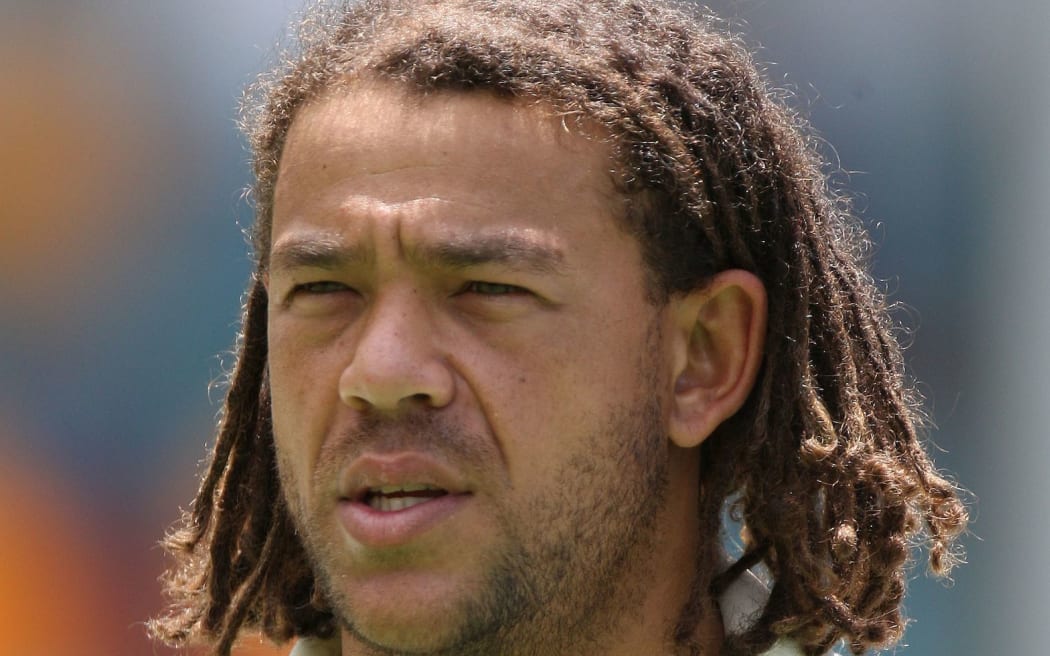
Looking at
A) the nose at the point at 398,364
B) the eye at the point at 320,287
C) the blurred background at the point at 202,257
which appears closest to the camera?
the nose at the point at 398,364

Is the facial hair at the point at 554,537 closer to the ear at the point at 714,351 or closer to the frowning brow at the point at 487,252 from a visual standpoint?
the ear at the point at 714,351

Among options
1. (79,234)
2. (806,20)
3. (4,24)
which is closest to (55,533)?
(79,234)

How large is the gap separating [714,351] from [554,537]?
0.58 meters

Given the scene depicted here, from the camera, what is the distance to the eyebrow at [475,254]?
273cm

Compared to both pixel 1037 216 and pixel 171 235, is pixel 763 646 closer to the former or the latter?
pixel 1037 216

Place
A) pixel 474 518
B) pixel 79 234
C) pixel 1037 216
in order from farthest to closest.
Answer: pixel 79 234 → pixel 1037 216 → pixel 474 518

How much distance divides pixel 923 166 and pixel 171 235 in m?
3.04

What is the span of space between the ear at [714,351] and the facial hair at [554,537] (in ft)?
0.29

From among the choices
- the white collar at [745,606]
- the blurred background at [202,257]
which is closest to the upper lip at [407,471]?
the white collar at [745,606]

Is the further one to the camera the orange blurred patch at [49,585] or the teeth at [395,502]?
the orange blurred patch at [49,585]

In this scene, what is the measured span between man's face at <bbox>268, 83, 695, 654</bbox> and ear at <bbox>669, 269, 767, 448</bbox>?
9cm

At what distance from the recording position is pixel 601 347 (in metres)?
2.83

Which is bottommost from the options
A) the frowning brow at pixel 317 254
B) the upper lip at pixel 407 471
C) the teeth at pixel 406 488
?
the teeth at pixel 406 488

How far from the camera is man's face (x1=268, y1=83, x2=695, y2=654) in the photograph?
2.71 m
